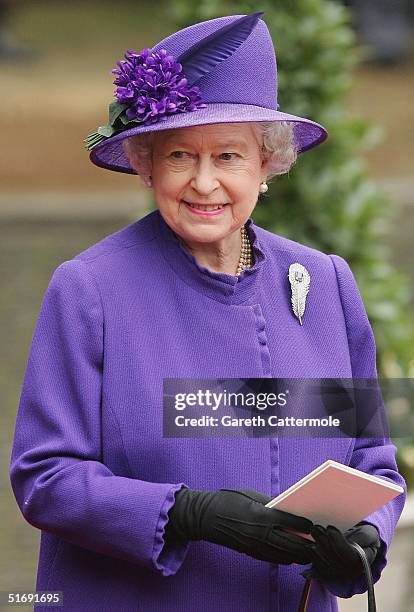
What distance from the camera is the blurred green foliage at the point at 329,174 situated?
439 centimetres

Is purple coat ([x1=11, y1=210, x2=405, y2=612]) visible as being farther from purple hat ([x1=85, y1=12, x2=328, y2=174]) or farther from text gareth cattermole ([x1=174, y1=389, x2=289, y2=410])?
purple hat ([x1=85, y1=12, x2=328, y2=174])

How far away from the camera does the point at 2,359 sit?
716cm

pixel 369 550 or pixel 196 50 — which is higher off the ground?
pixel 196 50

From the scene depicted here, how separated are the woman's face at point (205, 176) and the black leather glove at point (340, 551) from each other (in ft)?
1.87

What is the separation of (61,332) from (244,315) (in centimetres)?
36

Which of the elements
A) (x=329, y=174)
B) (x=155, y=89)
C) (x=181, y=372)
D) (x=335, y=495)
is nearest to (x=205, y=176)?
(x=155, y=89)

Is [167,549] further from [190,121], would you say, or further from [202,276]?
Answer: [190,121]

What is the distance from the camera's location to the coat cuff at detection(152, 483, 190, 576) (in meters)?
2.22

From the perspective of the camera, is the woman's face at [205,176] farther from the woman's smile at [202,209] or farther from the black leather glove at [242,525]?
the black leather glove at [242,525]

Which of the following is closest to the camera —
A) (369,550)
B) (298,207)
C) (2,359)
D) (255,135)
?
(369,550)

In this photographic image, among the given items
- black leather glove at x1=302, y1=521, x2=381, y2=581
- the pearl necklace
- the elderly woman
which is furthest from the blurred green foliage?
black leather glove at x1=302, y1=521, x2=381, y2=581

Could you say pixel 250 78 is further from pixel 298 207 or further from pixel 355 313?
pixel 298 207

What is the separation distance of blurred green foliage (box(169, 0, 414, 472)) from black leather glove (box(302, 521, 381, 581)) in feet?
7.04

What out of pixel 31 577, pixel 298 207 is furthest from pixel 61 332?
pixel 31 577
